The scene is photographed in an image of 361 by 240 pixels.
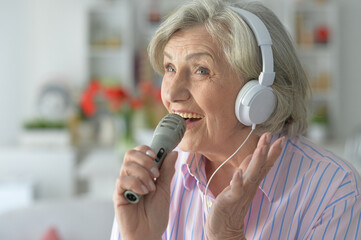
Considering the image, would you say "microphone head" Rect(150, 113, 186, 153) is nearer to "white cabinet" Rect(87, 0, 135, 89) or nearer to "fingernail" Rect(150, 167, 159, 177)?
→ "fingernail" Rect(150, 167, 159, 177)

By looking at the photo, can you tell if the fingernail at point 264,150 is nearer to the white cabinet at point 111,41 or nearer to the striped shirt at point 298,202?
the striped shirt at point 298,202

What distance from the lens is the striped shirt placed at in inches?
42.6

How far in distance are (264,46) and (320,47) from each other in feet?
13.2

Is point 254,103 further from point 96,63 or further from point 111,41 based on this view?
point 96,63

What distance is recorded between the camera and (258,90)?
1.10 meters

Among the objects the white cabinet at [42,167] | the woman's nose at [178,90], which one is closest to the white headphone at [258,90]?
the woman's nose at [178,90]

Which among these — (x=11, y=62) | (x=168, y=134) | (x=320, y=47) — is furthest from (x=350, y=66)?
(x=168, y=134)

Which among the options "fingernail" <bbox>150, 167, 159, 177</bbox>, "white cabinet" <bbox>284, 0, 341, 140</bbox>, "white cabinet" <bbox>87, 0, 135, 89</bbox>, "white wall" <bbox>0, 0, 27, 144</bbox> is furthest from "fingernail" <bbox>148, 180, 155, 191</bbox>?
"white wall" <bbox>0, 0, 27, 144</bbox>

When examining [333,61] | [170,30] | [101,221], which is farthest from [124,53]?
[170,30]

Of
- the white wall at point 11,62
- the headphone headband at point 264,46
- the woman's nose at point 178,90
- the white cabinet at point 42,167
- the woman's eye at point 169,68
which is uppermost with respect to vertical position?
the headphone headband at point 264,46

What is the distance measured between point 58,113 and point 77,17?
913 millimetres

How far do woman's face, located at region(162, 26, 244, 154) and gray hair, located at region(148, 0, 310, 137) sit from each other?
0.02 metres

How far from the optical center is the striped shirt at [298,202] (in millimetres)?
1082

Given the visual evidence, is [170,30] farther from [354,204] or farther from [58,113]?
[58,113]
